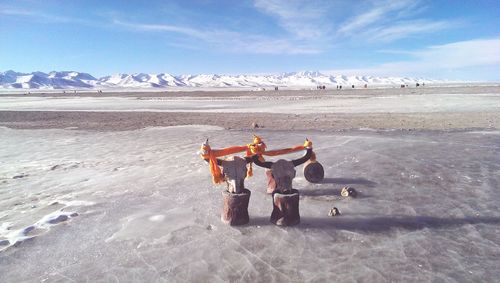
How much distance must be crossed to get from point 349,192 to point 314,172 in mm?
831

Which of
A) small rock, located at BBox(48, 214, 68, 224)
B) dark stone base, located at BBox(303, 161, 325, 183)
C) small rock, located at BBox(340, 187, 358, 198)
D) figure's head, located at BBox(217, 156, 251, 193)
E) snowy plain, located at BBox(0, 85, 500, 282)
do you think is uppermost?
figure's head, located at BBox(217, 156, 251, 193)

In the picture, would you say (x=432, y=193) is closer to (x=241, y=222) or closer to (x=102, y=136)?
(x=241, y=222)

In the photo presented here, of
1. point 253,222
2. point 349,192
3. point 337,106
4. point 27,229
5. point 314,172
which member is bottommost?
point 27,229

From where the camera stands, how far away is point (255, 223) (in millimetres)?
5246

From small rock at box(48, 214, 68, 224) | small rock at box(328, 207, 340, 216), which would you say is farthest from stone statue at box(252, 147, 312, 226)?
small rock at box(48, 214, 68, 224)

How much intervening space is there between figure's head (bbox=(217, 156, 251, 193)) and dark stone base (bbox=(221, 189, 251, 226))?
11 centimetres

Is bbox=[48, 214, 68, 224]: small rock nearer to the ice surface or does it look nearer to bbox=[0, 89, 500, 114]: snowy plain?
the ice surface

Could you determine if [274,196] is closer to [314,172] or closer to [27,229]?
[314,172]

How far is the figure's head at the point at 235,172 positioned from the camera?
5084 millimetres

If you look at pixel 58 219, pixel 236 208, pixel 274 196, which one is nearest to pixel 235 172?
pixel 236 208

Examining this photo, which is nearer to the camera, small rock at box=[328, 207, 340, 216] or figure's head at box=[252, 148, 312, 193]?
figure's head at box=[252, 148, 312, 193]

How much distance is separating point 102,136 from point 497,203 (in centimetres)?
1309

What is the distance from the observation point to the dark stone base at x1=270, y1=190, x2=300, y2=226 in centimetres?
505

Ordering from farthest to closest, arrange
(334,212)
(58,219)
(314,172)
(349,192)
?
(314,172)
(349,192)
(58,219)
(334,212)
